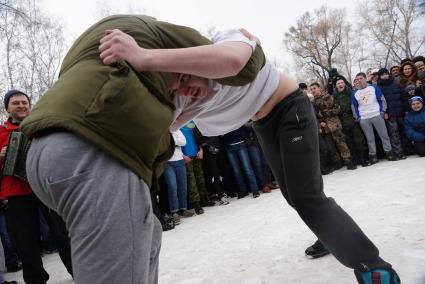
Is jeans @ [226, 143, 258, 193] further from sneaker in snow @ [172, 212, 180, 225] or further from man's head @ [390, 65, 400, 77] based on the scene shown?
man's head @ [390, 65, 400, 77]

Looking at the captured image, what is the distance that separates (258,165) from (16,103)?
386 cm

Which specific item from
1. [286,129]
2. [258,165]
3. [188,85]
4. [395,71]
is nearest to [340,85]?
[395,71]

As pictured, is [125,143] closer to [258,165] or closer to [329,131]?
[258,165]

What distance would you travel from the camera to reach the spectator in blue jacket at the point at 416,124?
5.83 metres

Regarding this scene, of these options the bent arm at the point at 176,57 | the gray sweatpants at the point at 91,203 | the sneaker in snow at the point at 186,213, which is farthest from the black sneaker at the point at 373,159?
the gray sweatpants at the point at 91,203

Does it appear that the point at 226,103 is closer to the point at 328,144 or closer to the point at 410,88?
the point at 328,144

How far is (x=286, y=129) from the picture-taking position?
5.71 feet

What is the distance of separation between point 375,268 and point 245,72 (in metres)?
1.15

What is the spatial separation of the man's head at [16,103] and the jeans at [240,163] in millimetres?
3423

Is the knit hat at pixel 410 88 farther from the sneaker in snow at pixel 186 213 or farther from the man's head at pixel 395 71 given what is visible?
the sneaker in snow at pixel 186 213

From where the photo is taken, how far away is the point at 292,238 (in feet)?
9.16

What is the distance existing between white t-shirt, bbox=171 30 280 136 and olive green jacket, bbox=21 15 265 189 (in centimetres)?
30

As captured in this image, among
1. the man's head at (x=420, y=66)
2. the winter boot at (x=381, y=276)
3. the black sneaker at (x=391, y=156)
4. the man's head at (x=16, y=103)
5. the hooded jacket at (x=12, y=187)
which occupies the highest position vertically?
the man's head at (x=16, y=103)

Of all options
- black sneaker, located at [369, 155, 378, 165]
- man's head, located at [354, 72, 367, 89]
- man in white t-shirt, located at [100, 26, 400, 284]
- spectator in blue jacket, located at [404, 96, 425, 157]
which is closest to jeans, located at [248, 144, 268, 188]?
black sneaker, located at [369, 155, 378, 165]
